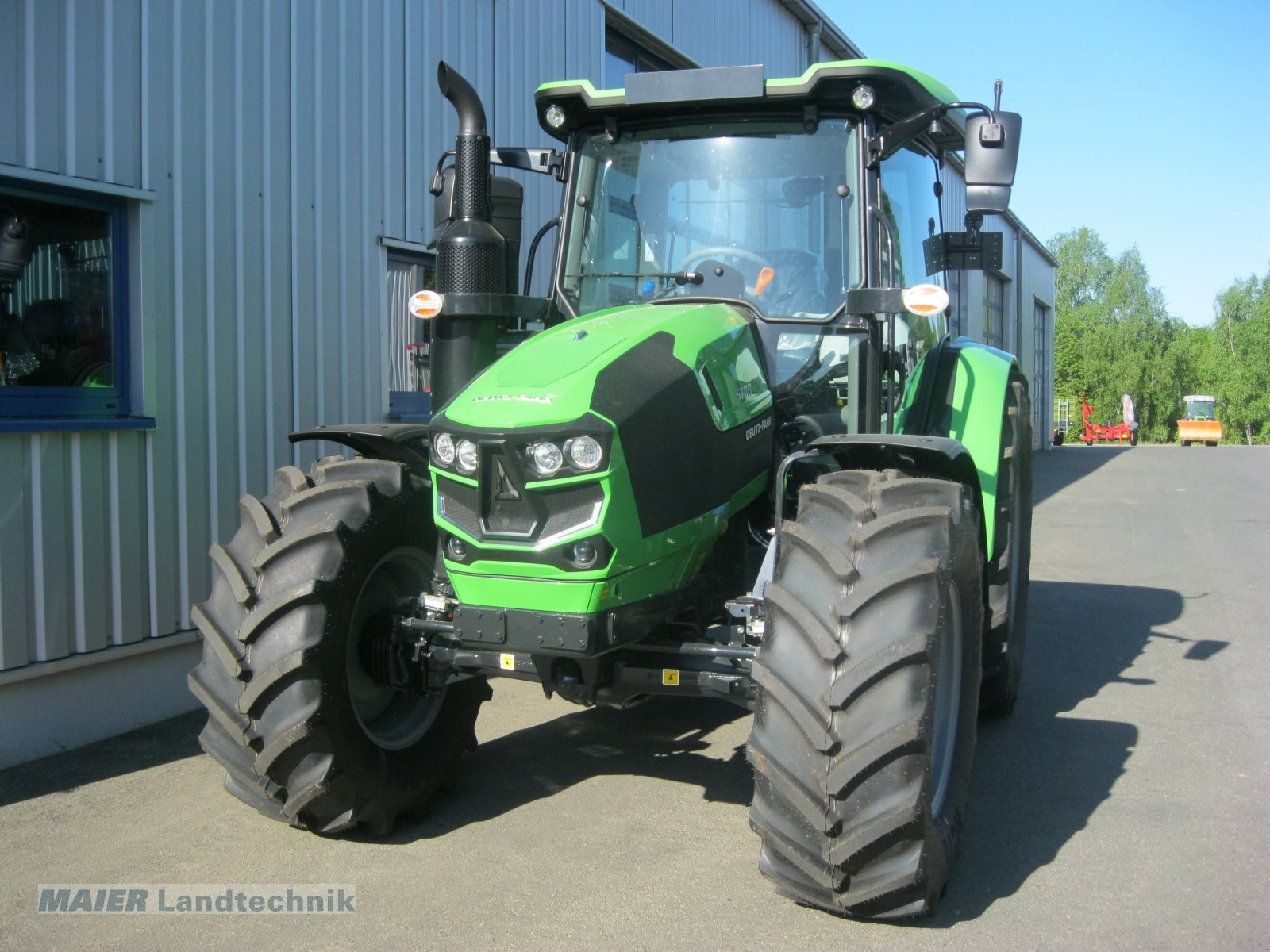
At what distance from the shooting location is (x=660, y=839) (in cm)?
410

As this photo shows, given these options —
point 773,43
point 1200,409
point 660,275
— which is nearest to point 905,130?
point 660,275

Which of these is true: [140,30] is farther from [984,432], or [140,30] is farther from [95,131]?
[984,432]

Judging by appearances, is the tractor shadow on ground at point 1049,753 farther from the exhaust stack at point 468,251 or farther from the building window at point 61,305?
the building window at point 61,305

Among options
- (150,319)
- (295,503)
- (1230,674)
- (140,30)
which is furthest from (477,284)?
(1230,674)

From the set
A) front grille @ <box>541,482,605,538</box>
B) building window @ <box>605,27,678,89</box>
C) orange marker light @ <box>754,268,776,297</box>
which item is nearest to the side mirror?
orange marker light @ <box>754,268,776,297</box>

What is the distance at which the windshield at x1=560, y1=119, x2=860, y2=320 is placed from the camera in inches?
174

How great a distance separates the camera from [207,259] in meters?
5.92

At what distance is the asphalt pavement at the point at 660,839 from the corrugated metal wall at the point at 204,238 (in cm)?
85

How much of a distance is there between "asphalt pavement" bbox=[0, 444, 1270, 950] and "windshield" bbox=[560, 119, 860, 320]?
6.35 ft

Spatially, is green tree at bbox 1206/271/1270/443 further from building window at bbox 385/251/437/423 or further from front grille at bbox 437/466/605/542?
front grille at bbox 437/466/605/542

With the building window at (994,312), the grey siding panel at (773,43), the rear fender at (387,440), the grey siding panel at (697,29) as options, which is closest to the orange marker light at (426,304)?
the rear fender at (387,440)

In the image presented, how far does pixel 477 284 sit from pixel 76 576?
2.33 metres

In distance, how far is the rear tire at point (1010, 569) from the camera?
5035 millimetres

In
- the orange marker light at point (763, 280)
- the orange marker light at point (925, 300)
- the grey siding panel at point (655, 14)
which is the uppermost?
the grey siding panel at point (655, 14)
